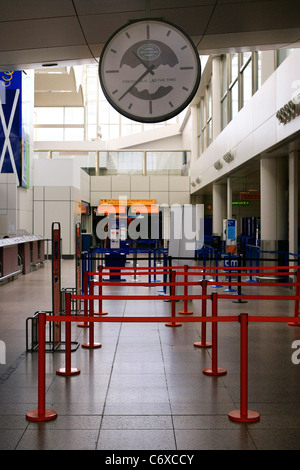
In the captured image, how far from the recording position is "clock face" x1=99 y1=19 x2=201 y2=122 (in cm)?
596

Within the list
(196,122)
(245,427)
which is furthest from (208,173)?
(245,427)

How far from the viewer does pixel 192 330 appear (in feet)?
29.1

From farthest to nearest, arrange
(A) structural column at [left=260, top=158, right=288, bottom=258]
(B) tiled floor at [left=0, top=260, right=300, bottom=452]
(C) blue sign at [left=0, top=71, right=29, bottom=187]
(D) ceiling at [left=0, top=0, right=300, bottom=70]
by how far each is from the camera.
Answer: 1. (C) blue sign at [left=0, top=71, right=29, bottom=187]
2. (A) structural column at [left=260, top=158, right=288, bottom=258]
3. (D) ceiling at [left=0, top=0, right=300, bottom=70]
4. (B) tiled floor at [left=0, top=260, right=300, bottom=452]

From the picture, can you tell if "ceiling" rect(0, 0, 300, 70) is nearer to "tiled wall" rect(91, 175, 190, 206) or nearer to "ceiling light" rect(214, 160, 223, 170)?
"ceiling light" rect(214, 160, 223, 170)

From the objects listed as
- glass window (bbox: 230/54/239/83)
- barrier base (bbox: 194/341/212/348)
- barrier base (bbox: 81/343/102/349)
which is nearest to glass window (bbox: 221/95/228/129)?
glass window (bbox: 230/54/239/83)

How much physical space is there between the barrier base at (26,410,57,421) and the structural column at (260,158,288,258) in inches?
500

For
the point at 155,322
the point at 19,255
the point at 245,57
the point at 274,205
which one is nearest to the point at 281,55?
the point at 274,205

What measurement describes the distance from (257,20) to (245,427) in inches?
187

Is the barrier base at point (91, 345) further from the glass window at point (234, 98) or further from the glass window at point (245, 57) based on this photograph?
the glass window at point (234, 98)

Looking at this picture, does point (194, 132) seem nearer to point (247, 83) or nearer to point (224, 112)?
point (224, 112)

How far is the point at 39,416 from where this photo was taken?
4.68m

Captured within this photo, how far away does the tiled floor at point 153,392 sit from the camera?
4266mm

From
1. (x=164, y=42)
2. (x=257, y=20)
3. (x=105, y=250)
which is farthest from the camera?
(x=105, y=250)
